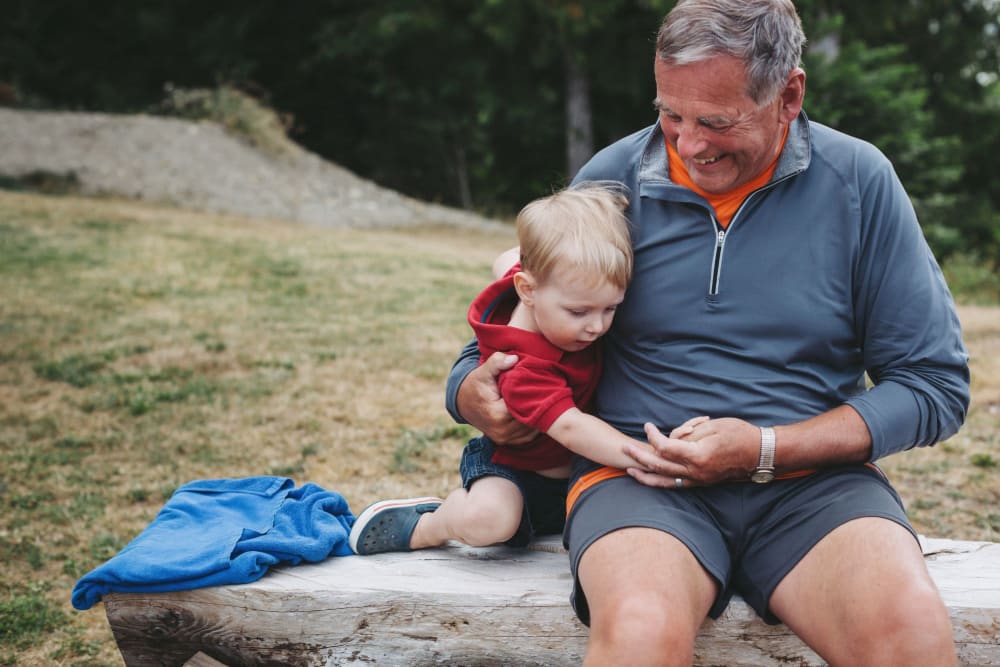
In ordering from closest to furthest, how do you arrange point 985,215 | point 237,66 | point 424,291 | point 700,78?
point 700,78 → point 424,291 → point 985,215 → point 237,66

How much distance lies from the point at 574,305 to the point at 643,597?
26.4 inches

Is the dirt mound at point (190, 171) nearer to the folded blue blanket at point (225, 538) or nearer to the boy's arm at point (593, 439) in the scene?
the folded blue blanket at point (225, 538)

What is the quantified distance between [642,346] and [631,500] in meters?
0.40

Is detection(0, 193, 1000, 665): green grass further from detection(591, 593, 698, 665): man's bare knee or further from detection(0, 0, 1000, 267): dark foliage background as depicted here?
detection(0, 0, 1000, 267): dark foliage background

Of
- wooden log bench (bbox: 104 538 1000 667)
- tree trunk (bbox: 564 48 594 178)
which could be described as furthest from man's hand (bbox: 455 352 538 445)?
tree trunk (bbox: 564 48 594 178)

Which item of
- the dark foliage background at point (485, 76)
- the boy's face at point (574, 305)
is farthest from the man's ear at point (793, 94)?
the dark foliage background at point (485, 76)

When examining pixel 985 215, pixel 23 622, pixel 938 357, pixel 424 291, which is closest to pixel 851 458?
pixel 938 357

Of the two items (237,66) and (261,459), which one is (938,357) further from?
(237,66)

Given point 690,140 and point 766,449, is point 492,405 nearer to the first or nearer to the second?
point 766,449

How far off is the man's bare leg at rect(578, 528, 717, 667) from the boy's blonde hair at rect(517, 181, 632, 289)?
0.59m

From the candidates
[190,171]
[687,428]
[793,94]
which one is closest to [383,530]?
[687,428]

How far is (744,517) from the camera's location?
2057mm

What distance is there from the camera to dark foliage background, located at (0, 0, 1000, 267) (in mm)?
12266

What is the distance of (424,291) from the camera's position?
8367 millimetres
